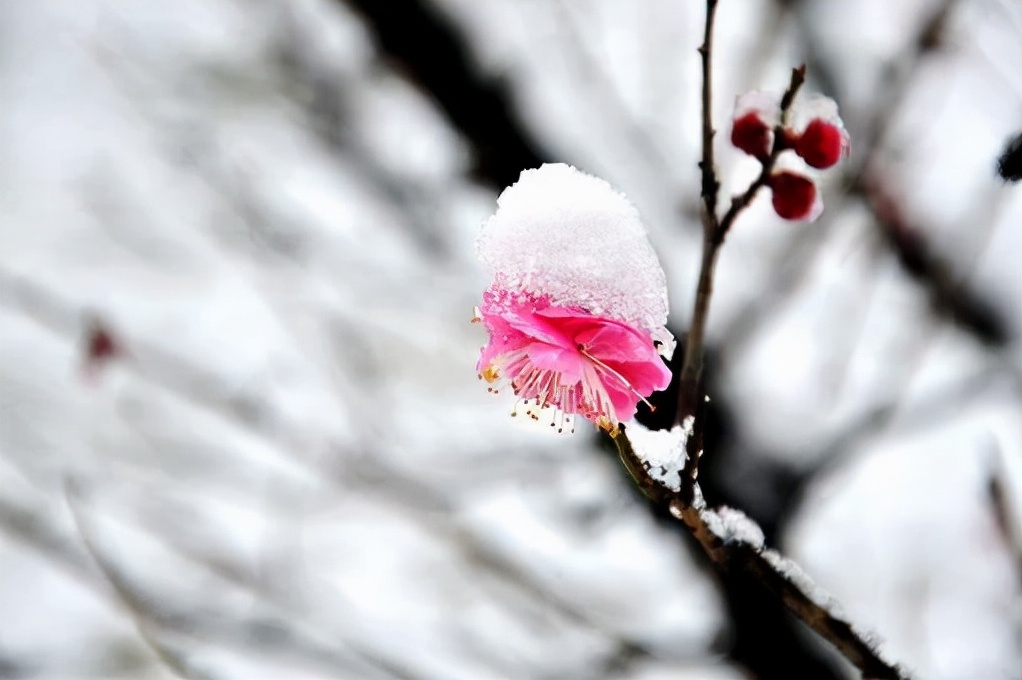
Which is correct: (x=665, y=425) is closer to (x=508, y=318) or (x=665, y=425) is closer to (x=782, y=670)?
(x=508, y=318)

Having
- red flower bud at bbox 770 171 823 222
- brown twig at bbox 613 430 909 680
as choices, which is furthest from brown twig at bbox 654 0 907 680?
red flower bud at bbox 770 171 823 222

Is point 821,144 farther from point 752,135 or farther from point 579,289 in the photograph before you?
point 579,289

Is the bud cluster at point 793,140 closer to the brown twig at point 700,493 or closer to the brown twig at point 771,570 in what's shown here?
the brown twig at point 700,493

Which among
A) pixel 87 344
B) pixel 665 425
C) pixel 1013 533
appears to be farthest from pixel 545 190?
pixel 87 344

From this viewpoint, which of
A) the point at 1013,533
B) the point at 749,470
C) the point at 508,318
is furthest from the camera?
the point at 749,470

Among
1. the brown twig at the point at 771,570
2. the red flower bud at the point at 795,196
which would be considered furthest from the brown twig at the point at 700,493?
the red flower bud at the point at 795,196

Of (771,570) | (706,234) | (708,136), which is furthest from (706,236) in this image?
(771,570)

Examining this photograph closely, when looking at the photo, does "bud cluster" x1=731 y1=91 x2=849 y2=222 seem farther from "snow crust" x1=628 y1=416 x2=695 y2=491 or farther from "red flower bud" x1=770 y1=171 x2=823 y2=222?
"snow crust" x1=628 y1=416 x2=695 y2=491
